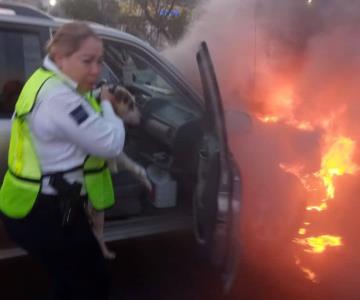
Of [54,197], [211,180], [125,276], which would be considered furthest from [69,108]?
[125,276]

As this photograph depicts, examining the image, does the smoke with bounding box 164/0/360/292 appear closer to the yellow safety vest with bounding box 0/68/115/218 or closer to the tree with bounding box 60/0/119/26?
the yellow safety vest with bounding box 0/68/115/218

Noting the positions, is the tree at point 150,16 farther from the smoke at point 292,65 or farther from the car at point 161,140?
the car at point 161,140

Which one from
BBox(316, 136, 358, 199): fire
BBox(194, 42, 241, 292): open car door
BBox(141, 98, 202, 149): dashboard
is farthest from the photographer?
BBox(316, 136, 358, 199): fire

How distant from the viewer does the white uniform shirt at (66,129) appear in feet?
7.70

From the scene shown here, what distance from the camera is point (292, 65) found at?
5.65m

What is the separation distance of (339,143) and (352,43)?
1.00 m

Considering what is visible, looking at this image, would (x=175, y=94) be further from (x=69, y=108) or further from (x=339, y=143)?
(x=339, y=143)

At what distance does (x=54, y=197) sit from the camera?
8.13 ft

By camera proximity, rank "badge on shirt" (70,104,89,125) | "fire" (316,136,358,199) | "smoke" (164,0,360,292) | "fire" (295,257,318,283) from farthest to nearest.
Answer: "fire" (316,136,358,199) < "smoke" (164,0,360,292) < "fire" (295,257,318,283) < "badge on shirt" (70,104,89,125)

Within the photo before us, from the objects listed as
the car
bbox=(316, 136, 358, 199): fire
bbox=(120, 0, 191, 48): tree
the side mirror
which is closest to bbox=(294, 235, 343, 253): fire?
bbox=(316, 136, 358, 199): fire

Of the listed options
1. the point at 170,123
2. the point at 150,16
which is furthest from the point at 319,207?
the point at 150,16

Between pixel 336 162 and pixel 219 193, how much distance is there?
103 inches

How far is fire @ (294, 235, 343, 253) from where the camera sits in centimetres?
456

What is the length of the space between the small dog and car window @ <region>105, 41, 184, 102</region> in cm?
26
